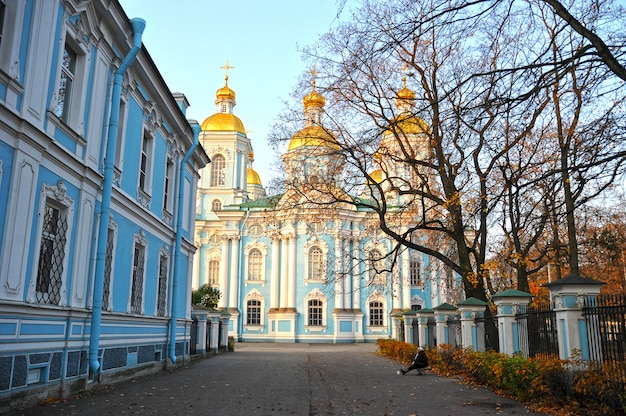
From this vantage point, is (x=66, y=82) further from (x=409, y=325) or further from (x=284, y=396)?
(x=409, y=325)

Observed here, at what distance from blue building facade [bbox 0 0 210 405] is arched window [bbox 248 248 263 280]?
2542 cm

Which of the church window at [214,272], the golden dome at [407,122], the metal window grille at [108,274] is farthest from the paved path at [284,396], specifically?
the church window at [214,272]

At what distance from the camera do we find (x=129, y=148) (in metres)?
12.4

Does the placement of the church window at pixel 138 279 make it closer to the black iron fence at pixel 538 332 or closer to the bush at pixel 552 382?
the bush at pixel 552 382

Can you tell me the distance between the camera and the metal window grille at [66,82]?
943 cm

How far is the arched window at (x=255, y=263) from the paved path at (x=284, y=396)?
25.8 m

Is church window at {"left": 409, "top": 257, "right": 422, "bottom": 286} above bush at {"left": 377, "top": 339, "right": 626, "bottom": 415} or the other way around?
above

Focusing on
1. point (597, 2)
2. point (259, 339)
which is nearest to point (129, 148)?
point (597, 2)

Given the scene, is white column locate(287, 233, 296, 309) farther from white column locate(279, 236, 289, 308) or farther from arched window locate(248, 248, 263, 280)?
arched window locate(248, 248, 263, 280)

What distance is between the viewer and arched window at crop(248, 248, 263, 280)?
133 feet

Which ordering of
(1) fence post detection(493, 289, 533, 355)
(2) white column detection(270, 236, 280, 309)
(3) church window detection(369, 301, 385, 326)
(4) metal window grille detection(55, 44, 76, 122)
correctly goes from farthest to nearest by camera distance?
(3) church window detection(369, 301, 385, 326) → (2) white column detection(270, 236, 280, 309) → (1) fence post detection(493, 289, 533, 355) → (4) metal window grille detection(55, 44, 76, 122)

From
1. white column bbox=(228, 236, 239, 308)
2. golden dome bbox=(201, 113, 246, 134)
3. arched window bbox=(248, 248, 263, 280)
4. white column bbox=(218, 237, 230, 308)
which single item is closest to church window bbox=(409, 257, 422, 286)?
arched window bbox=(248, 248, 263, 280)

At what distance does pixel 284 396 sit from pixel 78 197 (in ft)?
16.6

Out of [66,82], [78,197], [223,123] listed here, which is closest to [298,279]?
[223,123]
